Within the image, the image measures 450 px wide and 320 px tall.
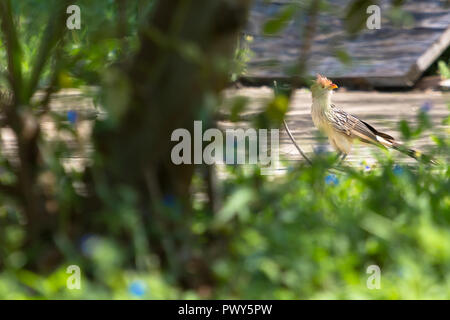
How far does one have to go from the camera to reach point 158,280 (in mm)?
2902

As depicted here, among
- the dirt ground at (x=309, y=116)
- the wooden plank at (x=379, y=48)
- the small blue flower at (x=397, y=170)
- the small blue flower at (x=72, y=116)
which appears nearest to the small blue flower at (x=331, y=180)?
the dirt ground at (x=309, y=116)

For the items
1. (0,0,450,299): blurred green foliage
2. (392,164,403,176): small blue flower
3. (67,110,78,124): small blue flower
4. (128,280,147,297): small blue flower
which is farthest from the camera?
(392,164,403,176): small blue flower

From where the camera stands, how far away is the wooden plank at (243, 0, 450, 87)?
9344 mm

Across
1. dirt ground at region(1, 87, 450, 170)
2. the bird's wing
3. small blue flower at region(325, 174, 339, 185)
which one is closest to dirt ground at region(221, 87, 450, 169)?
dirt ground at region(1, 87, 450, 170)

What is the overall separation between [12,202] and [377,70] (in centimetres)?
681

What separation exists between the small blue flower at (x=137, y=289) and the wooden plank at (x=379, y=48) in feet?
20.8

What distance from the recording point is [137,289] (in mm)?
2666

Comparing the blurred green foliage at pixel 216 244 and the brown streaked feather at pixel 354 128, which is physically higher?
the brown streaked feather at pixel 354 128

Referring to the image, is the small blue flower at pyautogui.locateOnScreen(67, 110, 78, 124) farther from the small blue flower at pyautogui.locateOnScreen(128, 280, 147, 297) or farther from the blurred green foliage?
the small blue flower at pyautogui.locateOnScreen(128, 280, 147, 297)

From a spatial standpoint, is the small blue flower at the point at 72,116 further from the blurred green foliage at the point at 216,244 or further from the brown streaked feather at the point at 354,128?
the brown streaked feather at the point at 354,128

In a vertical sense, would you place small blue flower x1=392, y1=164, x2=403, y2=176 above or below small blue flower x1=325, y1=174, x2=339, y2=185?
above

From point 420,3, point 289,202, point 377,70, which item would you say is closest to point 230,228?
point 289,202

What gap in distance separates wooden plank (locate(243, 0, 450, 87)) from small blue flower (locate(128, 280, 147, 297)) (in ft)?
20.8

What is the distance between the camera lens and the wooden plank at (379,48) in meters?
9.34
